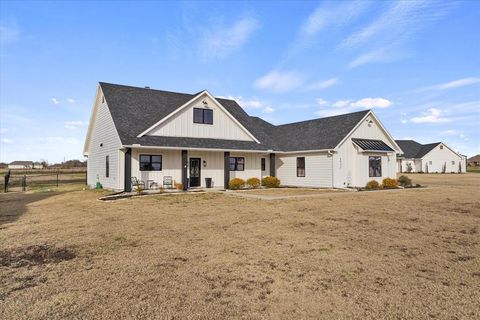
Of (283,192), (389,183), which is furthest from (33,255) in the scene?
(389,183)

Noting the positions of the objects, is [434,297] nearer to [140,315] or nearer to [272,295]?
[272,295]

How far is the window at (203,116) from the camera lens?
941 inches

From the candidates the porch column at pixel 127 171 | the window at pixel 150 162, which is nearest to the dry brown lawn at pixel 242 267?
the porch column at pixel 127 171

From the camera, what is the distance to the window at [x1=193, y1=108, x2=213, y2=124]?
23.9m

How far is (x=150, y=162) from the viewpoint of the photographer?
21.4 metres

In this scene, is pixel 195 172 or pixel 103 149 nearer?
pixel 195 172

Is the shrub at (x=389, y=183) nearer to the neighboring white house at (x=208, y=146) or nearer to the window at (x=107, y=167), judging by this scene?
the neighboring white house at (x=208, y=146)

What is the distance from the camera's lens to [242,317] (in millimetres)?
4133

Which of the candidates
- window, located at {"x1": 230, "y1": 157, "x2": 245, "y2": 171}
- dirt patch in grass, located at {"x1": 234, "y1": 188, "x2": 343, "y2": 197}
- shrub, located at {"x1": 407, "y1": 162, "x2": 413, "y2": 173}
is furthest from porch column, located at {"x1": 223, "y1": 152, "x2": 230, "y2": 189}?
shrub, located at {"x1": 407, "y1": 162, "x2": 413, "y2": 173}

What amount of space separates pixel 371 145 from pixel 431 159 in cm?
3911

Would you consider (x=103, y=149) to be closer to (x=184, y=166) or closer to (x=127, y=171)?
(x=127, y=171)

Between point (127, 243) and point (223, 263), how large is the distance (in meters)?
2.92

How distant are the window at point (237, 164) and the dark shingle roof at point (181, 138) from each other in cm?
125

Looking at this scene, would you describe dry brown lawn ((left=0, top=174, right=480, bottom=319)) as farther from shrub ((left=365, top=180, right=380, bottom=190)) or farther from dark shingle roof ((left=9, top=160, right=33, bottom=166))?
dark shingle roof ((left=9, top=160, right=33, bottom=166))
